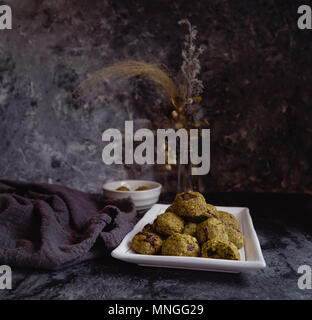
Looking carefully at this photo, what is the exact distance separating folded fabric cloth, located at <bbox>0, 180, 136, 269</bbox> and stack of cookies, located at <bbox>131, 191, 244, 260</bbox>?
12 centimetres

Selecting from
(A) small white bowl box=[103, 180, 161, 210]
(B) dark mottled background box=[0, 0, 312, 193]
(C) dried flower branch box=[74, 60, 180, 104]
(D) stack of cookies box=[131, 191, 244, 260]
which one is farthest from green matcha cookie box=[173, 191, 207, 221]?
(B) dark mottled background box=[0, 0, 312, 193]

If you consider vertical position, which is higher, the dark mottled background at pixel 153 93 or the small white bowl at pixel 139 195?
the dark mottled background at pixel 153 93

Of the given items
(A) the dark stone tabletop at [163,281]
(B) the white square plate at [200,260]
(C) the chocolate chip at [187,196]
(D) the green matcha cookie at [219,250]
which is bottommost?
(A) the dark stone tabletop at [163,281]

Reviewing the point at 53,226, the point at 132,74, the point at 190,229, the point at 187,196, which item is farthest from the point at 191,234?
A: the point at 132,74

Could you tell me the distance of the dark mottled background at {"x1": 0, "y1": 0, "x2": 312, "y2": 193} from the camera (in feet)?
5.28

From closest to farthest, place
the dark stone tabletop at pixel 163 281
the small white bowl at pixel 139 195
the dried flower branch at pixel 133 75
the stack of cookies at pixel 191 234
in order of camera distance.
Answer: the dark stone tabletop at pixel 163 281 < the stack of cookies at pixel 191 234 < the small white bowl at pixel 139 195 < the dried flower branch at pixel 133 75

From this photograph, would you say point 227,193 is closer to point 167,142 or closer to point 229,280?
point 167,142

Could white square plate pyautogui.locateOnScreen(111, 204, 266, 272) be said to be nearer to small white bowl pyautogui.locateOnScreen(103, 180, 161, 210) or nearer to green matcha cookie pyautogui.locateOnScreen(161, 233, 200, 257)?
green matcha cookie pyautogui.locateOnScreen(161, 233, 200, 257)

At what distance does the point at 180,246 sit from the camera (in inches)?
35.6

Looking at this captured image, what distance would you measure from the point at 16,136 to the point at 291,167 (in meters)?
1.37

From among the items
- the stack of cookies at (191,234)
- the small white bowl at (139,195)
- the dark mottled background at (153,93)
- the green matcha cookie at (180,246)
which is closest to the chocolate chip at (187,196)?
the stack of cookies at (191,234)

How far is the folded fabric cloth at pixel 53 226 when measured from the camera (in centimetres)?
91

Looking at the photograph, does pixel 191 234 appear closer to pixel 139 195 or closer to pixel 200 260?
pixel 200 260

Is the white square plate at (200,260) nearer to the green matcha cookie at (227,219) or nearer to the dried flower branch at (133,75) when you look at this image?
the green matcha cookie at (227,219)
